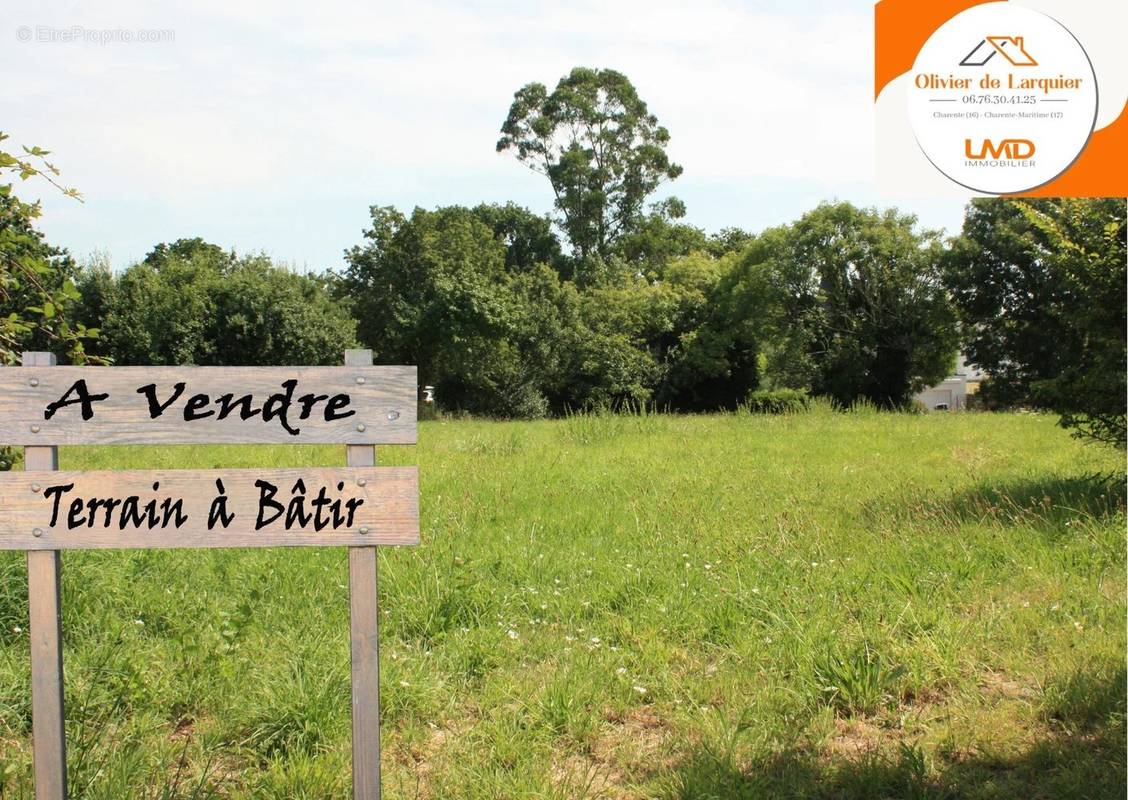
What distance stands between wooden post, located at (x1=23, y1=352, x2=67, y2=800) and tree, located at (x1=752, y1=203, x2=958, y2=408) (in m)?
27.3

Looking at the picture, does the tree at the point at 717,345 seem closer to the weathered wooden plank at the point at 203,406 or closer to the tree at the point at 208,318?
the tree at the point at 208,318

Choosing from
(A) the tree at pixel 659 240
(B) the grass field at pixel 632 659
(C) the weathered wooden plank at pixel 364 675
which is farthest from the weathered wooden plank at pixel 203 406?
(A) the tree at pixel 659 240

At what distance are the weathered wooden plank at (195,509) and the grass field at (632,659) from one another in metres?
0.91

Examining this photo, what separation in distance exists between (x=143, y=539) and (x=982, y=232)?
28305 millimetres

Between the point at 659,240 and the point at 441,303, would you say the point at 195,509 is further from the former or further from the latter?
the point at 659,240

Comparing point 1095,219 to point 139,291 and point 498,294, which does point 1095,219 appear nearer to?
point 498,294

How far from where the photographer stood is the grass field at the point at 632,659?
10.6ft

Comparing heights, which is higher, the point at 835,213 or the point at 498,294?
the point at 835,213

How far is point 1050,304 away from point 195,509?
24.8ft

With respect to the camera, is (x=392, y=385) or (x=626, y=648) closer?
(x=392, y=385)

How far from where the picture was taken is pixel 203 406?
2.78 meters

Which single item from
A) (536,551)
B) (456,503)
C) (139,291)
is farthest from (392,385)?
(139,291)

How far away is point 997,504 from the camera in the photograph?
7.13 meters

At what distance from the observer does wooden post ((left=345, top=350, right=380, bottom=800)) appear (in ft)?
9.07
